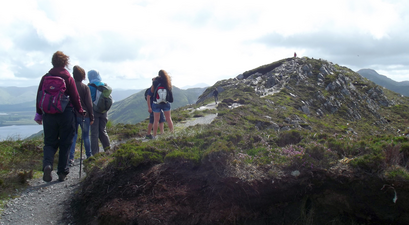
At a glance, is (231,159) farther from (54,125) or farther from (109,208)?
(54,125)

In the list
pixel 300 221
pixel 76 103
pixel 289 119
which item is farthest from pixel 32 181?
pixel 289 119

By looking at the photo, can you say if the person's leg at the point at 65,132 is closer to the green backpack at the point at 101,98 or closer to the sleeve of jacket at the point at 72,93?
the sleeve of jacket at the point at 72,93

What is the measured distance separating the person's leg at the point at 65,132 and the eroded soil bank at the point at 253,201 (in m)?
1.47

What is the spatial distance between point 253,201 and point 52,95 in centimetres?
454

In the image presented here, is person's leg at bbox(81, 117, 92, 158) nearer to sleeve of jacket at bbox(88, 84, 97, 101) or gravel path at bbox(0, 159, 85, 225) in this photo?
sleeve of jacket at bbox(88, 84, 97, 101)

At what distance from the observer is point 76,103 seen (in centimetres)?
553

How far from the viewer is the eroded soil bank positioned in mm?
3994

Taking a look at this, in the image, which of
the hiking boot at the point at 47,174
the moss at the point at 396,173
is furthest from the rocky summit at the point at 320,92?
the hiking boot at the point at 47,174

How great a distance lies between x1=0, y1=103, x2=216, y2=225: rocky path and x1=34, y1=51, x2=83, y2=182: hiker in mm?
347

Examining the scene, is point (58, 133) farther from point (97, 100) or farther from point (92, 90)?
point (92, 90)

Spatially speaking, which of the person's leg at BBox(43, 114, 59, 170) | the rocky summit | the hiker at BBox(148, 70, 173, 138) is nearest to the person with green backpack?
the person's leg at BBox(43, 114, 59, 170)

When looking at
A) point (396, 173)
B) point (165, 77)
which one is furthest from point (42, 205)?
point (396, 173)

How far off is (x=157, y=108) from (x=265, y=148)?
178 inches

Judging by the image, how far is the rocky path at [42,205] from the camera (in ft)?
14.1
